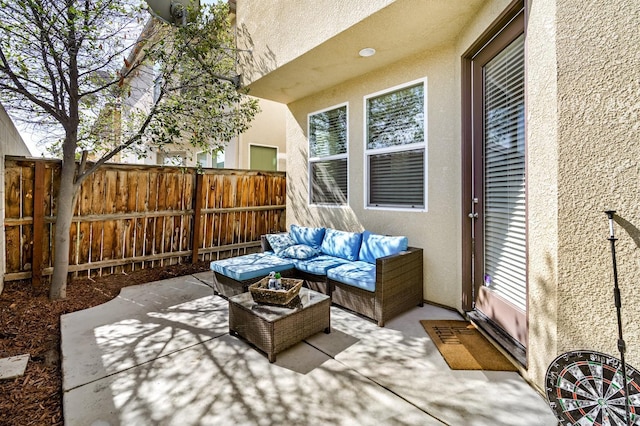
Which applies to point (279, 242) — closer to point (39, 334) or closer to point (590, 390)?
point (39, 334)

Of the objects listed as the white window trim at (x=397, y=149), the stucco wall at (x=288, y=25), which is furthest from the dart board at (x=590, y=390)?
the stucco wall at (x=288, y=25)

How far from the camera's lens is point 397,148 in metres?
4.46

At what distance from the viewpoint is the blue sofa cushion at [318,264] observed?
4061 mm

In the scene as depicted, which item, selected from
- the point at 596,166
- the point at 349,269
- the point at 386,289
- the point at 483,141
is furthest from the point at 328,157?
the point at 596,166

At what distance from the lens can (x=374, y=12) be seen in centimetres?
323

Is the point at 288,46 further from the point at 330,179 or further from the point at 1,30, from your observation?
the point at 1,30

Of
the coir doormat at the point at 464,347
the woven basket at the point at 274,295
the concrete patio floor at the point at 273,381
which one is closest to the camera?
the concrete patio floor at the point at 273,381

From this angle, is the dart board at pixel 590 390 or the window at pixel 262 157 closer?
the dart board at pixel 590 390

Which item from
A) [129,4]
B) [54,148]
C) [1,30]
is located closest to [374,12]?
[129,4]

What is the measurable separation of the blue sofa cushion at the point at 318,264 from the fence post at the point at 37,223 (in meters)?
3.62

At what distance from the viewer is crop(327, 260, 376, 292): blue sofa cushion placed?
11.6ft

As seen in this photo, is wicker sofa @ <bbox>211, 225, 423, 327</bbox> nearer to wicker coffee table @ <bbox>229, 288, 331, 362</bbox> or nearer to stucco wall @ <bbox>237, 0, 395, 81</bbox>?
wicker coffee table @ <bbox>229, 288, 331, 362</bbox>

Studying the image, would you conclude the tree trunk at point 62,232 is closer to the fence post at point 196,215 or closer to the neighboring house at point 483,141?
the fence post at point 196,215

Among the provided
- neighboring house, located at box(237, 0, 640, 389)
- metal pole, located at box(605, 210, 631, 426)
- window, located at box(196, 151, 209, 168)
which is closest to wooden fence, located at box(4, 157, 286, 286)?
neighboring house, located at box(237, 0, 640, 389)
